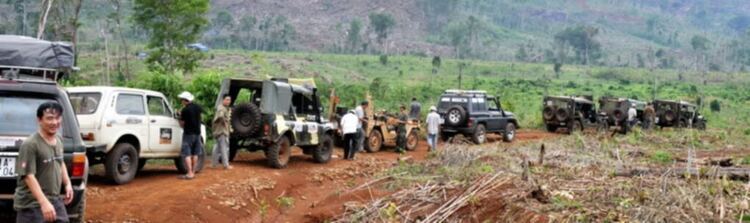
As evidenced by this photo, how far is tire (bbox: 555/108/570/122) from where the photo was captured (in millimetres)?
28938

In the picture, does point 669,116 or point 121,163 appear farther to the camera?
point 669,116

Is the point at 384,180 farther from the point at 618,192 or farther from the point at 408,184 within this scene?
the point at 618,192

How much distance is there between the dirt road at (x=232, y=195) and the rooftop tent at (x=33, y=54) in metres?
1.76

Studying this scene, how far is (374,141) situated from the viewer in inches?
805

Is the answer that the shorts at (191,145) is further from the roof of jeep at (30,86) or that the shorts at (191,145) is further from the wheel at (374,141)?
the wheel at (374,141)

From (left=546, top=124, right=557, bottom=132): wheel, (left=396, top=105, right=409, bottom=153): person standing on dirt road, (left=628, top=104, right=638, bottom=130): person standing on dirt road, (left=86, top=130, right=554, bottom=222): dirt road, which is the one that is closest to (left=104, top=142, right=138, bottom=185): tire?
(left=86, top=130, right=554, bottom=222): dirt road

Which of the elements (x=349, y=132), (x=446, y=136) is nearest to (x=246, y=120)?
(x=349, y=132)

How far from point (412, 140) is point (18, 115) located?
15.5 meters

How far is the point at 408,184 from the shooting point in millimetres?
12633

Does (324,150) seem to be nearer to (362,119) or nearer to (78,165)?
(362,119)

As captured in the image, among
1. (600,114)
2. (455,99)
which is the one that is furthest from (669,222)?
(600,114)

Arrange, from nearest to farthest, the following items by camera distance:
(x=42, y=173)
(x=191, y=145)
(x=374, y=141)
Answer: (x=42, y=173) → (x=191, y=145) → (x=374, y=141)

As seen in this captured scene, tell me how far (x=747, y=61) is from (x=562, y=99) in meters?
111

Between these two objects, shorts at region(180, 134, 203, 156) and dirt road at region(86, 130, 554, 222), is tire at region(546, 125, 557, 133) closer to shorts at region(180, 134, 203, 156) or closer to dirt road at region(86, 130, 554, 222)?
dirt road at region(86, 130, 554, 222)
